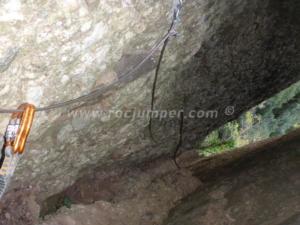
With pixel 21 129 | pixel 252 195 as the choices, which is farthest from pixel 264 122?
pixel 21 129

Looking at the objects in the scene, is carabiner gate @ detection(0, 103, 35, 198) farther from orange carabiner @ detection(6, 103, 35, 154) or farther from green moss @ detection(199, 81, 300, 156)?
green moss @ detection(199, 81, 300, 156)

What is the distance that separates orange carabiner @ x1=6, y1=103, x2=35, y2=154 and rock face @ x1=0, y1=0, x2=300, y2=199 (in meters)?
0.20

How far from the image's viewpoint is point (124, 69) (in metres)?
3.29

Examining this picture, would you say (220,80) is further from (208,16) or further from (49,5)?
(49,5)

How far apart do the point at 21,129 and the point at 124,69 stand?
1140 millimetres

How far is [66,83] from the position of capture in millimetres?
2951

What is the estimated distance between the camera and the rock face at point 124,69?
2557 millimetres

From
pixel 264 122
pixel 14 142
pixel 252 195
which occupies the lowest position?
pixel 252 195

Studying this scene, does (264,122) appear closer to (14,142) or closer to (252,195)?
(252,195)

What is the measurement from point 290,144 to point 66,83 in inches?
136

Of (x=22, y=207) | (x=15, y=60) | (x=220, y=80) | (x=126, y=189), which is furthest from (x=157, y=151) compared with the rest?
(x=15, y=60)

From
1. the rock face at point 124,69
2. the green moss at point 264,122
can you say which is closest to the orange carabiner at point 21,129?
the rock face at point 124,69

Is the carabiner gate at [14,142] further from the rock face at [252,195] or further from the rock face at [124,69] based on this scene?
the rock face at [252,195]

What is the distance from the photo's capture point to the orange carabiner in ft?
8.08
